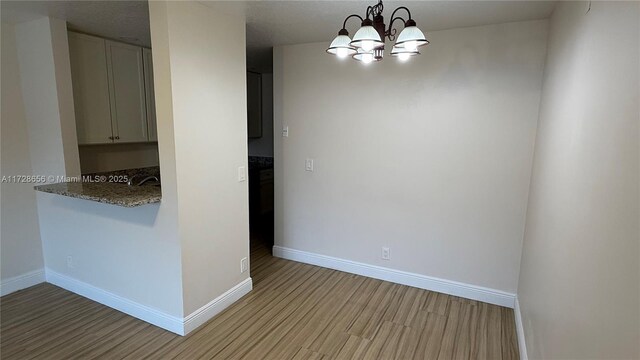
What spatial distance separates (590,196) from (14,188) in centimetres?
414

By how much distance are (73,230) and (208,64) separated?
1.92 metres

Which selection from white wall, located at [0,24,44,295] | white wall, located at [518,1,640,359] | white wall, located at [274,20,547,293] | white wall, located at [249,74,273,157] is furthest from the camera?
white wall, located at [249,74,273,157]

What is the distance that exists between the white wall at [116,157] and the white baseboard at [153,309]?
1128 mm

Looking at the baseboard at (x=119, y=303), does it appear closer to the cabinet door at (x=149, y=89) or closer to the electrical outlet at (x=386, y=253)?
the cabinet door at (x=149, y=89)

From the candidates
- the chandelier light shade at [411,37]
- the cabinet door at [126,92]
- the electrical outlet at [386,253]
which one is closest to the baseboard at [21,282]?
the cabinet door at [126,92]

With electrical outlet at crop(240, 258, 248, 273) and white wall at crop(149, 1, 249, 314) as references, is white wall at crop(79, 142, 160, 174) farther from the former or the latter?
electrical outlet at crop(240, 258, 248, 273)

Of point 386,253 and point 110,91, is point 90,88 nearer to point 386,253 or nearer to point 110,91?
point 110,91

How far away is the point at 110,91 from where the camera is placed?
3395 millimetres

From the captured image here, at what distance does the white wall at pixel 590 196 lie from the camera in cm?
93

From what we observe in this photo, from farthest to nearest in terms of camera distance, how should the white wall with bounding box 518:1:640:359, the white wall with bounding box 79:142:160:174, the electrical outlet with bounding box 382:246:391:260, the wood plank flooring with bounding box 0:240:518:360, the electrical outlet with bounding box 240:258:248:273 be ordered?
the white wall with bounding box 79:142:160:174
the electrical outlet with bounding box 382:246:391:260
the electrical outlet with bounding box 240:258:248:273
the wood plank flooring with bounding box 0:240:518:360
the white wall with bounding box 518:1:640:359

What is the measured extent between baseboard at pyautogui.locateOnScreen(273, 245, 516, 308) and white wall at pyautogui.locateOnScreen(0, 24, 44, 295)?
235 centimetres

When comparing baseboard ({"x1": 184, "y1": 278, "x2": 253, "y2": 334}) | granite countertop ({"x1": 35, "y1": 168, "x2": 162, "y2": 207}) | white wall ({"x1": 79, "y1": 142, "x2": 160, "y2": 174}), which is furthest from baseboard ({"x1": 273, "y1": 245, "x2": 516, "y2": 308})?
white wall ({"x1": 79, "y1": 142, "x2": 160, "y2": 174})

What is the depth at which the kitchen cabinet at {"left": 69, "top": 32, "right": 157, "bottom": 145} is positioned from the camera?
3182mm

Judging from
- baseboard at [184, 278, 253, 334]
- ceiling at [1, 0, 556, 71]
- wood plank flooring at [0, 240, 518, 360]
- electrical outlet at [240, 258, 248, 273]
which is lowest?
wood plank flooring at [0, 240, 518, 360]
